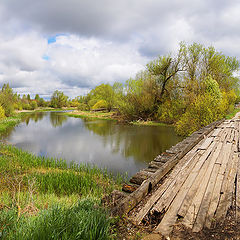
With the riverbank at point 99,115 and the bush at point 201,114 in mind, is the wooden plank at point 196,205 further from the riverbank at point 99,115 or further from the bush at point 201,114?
the riverbank at point 99,115

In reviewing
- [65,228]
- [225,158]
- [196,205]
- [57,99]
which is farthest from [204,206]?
[57,99]

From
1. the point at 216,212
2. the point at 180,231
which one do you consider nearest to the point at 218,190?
the point at 216,212

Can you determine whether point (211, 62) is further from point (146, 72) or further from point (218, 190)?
point (218, 190)

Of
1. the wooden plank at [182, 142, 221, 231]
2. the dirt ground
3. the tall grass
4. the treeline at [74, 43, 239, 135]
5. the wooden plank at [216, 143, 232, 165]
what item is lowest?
the dirt ground

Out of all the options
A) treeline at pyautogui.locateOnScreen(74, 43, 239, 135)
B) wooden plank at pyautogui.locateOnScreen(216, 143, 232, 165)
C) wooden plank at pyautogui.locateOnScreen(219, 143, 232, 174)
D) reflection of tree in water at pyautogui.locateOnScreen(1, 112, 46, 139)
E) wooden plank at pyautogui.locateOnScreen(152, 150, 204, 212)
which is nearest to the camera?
wooden plank at pyautogui.locateOnScreen(152, 150, 204, 212)

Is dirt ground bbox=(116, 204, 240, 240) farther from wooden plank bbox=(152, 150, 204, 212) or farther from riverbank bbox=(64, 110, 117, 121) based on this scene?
riverbank bbox=(64, 110, 117, 121)

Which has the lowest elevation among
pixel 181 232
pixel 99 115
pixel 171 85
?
pixel 181 232

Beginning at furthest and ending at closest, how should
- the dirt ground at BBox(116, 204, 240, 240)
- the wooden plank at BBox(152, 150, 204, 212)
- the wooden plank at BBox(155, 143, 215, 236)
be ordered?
the wooden plank at BBox(152, 150, 204, 212)
the wooden plank at BBox(155, 143, 215, 236)
the dirt ground at BBox(116, 204, 240, 240)

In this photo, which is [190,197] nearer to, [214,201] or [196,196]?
[196,196]

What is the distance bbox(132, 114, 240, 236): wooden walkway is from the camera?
2.16 metres

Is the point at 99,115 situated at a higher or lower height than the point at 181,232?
higher

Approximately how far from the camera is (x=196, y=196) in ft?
8.86

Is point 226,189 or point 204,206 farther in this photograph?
point 226,189

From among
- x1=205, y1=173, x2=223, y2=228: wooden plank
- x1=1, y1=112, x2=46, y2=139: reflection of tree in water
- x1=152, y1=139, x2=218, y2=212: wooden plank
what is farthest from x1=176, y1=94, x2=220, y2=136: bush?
x1=1, y1=112, x2=46, y2=139: reflection of tree in water
